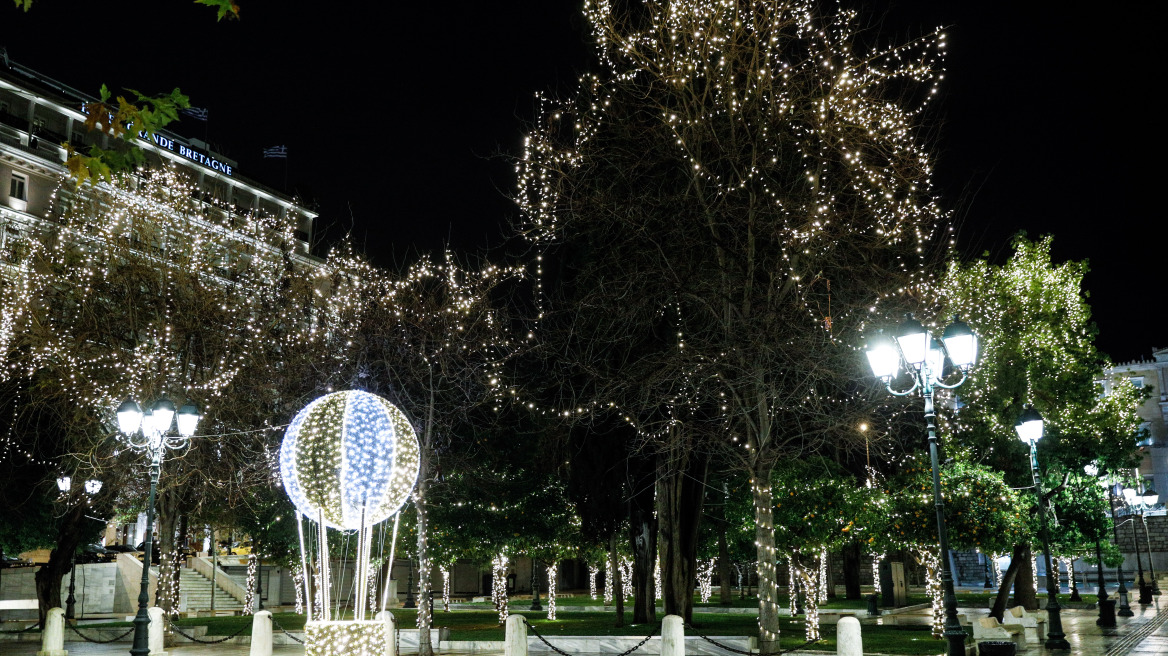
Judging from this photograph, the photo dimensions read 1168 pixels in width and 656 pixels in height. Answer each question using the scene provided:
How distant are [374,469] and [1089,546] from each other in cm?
3173

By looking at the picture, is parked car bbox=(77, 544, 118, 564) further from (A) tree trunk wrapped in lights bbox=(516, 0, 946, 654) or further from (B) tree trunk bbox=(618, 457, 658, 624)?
(A) tree trunk wrapped in lights bbox=(516, 0, 946, 654)

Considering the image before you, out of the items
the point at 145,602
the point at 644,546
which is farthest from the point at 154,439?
the point at 644,546

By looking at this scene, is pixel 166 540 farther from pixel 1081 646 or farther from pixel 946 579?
pixel 1081 646

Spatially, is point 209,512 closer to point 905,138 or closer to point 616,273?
point 616,273

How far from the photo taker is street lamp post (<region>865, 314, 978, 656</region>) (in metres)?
10.4

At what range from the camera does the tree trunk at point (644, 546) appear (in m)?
23.8

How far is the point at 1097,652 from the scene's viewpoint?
16812 mm

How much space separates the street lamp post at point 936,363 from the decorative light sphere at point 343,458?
621 centimetres

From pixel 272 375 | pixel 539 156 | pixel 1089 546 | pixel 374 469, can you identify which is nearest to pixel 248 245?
pixel 272 375

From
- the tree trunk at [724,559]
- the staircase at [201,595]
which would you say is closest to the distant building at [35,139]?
the staircase at [201,595]

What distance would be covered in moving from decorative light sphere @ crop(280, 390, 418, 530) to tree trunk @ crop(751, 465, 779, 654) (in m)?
6.76

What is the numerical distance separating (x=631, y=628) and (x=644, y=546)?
2579 millimetres

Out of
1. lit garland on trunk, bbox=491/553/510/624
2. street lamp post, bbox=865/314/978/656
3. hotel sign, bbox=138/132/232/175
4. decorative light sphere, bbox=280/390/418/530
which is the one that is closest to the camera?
street lamp post, bbox=865/314/978/656

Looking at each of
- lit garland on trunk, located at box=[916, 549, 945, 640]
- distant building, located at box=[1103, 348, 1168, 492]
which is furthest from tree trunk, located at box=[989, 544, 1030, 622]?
distant building, located at box=[1103, 348, 1168, 492]
